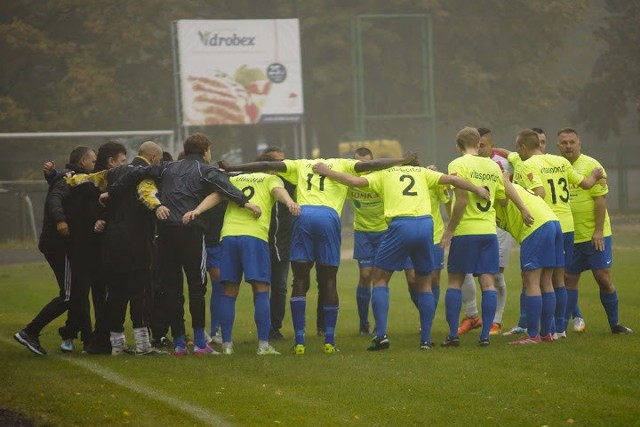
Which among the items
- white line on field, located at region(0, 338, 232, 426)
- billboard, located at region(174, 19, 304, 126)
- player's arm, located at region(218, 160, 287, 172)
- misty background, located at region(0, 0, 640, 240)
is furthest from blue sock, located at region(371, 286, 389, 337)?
billboard, located at region(174, 19, 304, 126)

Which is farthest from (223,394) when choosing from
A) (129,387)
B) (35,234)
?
(35,234)

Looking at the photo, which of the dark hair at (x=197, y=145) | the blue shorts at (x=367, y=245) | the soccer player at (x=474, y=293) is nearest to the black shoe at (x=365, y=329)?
the blue shorts at (x=367, y=245)

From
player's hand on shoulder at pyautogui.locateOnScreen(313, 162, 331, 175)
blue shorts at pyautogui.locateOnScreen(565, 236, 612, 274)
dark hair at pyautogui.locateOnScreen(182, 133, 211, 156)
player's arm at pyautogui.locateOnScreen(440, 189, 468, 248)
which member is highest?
dark hair at pyautogui.locateOnScreen(182, 133, 211, 156)

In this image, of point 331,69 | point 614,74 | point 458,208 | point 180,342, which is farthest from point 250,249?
point 614,74

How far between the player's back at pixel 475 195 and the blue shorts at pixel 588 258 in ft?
4.81

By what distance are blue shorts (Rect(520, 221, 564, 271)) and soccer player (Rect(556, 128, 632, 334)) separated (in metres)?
0.90

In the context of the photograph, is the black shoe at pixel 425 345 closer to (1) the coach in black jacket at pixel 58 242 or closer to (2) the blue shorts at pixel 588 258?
(2) the blue shorts at pixel 588 258

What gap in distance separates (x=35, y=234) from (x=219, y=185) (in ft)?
78.6

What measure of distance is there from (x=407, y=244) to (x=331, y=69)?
3283cm

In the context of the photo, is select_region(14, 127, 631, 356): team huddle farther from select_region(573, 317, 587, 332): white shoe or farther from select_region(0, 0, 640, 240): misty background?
select_region(0, 0, 640, 240): misty background

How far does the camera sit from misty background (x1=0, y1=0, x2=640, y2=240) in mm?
42969

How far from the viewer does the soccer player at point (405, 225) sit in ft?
45.4

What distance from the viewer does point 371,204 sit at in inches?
616

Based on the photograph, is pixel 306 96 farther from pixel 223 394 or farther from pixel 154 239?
pixel 223 394
